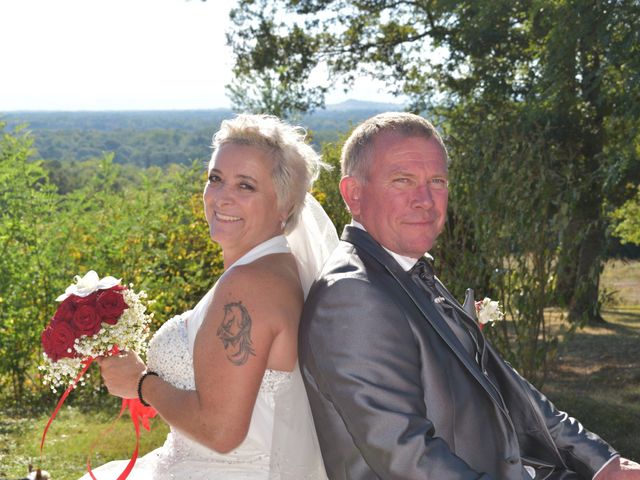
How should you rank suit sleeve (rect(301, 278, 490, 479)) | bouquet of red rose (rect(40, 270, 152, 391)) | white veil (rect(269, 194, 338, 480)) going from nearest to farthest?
suit sleeve (rect(301, 278, 490, 479)) < white veil (rect(269, 194, 338, 480)) < bouquet of red rose (rect(40, 270, 152, 391))

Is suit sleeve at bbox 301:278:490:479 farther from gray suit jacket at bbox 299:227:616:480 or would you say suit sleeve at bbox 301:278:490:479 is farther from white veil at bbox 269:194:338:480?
white veil at bbox 269:194:338:480

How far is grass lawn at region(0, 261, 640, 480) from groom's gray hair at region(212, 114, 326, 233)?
2.60 meters

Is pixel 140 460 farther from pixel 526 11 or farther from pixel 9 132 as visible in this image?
pixel 526 11

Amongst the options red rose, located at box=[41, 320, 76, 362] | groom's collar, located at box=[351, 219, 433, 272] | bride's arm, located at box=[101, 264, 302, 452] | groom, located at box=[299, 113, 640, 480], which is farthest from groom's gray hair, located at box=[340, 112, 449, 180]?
red rose, located at box=[41, 320, 76, 362]

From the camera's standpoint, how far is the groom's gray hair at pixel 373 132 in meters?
2.69

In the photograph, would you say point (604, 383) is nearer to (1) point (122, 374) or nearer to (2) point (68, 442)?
(2) point (68, 442)

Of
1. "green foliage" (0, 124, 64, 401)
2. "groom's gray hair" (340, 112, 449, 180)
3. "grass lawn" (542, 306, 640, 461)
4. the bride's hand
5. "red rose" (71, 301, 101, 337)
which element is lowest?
"grass lawn" (542, 306, 640, 461)

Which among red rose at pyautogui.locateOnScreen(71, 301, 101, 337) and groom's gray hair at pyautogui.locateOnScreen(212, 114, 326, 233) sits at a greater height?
groom's gray hair at pyautogui.locateOnScreen(212, 114, 326, 233)

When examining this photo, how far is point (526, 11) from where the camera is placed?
1262cm

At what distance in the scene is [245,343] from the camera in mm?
2693

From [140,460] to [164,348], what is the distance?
554 millimetres

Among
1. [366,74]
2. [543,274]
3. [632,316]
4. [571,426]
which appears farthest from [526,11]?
[571,426]

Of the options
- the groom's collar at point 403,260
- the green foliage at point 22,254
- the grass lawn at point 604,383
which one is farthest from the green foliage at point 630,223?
the groom's collar at point 403,260

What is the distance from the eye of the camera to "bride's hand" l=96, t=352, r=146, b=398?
9.91 feet
